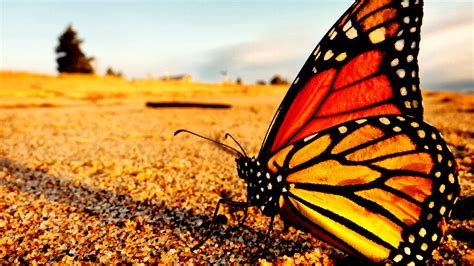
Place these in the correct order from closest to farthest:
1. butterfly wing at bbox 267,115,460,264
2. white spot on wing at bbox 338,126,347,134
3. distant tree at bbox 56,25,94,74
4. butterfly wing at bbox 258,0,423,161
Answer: butterfly wing at bbox 267,115,460,264, butterfly wing at bbox 258,0,423,161, white spot on wing at bbox 338,126,347,134, distant tree at bbox 56,25,94,74

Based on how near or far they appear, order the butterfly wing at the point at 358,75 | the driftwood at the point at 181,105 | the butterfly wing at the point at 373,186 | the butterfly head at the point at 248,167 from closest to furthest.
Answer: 1. the butterfly wing at the point at 373,186
2. the butterfly wing at the point at 358,75
3. the butterfly head at the point at 248,167
4. the driftwood at the point at 181,105

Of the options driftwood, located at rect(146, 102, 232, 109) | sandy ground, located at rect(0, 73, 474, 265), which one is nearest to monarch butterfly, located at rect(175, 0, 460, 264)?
sandy ground, located at rect(0, 73, 474, 265)

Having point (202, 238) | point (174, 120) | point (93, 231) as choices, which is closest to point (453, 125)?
point (174, 120)

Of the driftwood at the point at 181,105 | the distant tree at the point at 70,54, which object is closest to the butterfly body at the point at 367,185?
the driftwood at the point at 181,105

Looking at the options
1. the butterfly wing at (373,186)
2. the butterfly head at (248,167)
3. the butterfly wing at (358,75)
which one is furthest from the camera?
the butterfly head at (248,167)

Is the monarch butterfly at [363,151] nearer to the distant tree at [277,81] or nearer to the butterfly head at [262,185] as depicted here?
the butterfly head at [262,185]

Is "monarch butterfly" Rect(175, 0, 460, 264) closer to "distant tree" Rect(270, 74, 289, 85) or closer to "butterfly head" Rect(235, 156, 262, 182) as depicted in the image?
"butterfly head" Rect(235, 156, 262, 182)

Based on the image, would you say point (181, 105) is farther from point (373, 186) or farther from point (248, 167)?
point (373, 186)
